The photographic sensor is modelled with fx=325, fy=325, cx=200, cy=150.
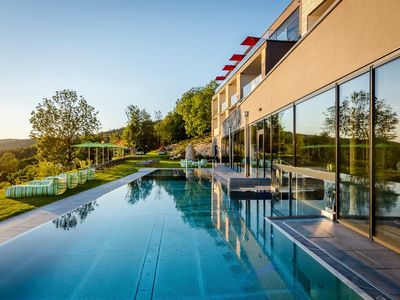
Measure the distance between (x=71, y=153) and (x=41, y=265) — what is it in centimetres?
3297

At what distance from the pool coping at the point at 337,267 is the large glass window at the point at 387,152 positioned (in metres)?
1.11

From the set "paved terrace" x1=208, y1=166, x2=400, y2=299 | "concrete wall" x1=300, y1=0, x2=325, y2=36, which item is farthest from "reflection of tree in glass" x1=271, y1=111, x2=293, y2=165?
"concrete wall" x1=300, y1=0, x2=325, y2=36

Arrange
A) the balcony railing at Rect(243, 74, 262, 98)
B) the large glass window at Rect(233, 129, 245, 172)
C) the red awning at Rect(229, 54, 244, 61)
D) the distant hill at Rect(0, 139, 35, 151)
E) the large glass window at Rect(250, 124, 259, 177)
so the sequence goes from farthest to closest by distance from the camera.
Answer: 1. the distant hill at Rect(0, 139, 35, 151)
2. the red awning at Rect(229, 54, 244, 61)
3. the large glass window at Rect(233, 129, 245, 172)
4. the balcony railing at Rect(243, 74, 262, 98)
5. the large glass window at Rect(250, 124, 259, 177)

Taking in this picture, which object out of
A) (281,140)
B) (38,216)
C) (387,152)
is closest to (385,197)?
(387,152)

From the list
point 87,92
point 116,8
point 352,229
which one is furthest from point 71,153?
point 352,229

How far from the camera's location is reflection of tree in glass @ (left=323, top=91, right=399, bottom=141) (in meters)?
5.09

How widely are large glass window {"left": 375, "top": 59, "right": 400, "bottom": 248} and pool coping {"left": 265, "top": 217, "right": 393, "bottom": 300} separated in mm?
1105

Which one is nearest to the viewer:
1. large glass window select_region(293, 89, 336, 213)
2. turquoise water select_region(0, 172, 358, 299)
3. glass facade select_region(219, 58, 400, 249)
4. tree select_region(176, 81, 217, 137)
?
turquoise water select_region(0, 172, 358, 299)

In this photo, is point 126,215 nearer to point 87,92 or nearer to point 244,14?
point 244,14

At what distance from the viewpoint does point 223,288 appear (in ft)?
13.9

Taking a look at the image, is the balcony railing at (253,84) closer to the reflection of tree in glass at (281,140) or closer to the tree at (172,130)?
the reflection of tree in glass at (281,140)

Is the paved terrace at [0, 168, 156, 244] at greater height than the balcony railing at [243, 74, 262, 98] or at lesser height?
lesser

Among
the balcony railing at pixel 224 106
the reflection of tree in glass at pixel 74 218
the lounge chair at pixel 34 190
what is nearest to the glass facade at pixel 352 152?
the reflection of tree in glass at pixel 74 218

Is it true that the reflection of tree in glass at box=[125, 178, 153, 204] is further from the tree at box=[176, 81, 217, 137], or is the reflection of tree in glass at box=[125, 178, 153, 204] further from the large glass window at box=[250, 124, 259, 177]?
the tree at box=[176, 81, 217, 137]
